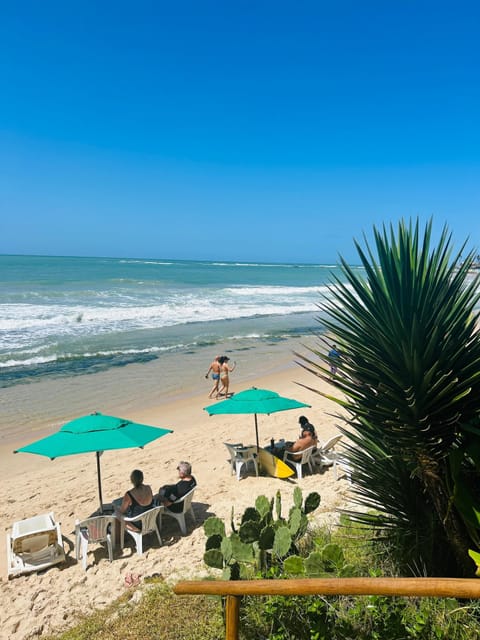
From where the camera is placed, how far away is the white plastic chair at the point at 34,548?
6211 millimetres

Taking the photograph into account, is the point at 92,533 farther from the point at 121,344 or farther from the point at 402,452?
the point at 121,344

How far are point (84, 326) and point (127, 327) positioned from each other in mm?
2409

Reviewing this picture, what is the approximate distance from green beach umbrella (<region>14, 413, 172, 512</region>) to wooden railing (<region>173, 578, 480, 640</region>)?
12.9 ft

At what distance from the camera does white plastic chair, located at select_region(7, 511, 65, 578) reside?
6.21 metres

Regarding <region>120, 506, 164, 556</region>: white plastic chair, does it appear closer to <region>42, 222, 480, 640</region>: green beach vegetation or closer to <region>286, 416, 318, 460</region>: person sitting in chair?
<region>42, 222, 480, 640</region>: green beach vegetation

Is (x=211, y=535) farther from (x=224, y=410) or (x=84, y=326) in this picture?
(x=84, y=326)

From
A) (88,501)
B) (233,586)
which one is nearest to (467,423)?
(233,586)

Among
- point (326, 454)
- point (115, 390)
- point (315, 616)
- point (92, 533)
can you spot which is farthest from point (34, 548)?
point (115, 390)

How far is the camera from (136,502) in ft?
22.3

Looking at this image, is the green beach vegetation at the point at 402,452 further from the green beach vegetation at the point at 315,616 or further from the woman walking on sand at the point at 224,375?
the woman walking on sand at the point at 224,375

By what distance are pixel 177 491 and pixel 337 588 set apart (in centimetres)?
544

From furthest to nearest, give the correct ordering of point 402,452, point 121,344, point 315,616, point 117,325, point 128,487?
point 117,325 < point 121,344 < point 128,487 < point 315,616 < point 402,452

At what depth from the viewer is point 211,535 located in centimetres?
461

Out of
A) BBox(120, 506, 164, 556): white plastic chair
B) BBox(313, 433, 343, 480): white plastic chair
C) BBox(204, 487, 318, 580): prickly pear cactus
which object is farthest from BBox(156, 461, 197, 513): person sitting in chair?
BBox(313, 433, 343, 480): white plastic chair
